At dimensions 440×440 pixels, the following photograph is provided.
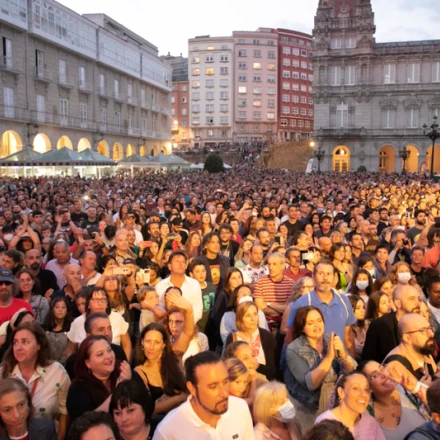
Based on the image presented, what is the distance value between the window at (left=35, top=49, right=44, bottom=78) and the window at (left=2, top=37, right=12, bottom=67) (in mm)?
3606

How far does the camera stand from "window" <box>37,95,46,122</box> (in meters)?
42.8

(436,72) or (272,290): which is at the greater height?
(436,72)

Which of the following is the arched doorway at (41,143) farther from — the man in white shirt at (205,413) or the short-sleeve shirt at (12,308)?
the man in white shirt at (205,413)

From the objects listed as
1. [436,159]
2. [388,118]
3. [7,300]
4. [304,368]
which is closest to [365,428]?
[304,368]

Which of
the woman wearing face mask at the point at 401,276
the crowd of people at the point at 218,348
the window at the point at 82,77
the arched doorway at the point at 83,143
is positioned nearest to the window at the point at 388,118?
the arched doorway at the point at 83,143

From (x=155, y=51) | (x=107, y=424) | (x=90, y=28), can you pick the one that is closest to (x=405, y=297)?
(x=107, y=424)

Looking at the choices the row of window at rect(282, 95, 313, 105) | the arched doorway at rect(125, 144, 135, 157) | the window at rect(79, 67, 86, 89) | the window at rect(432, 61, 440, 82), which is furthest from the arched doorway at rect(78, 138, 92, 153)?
the row of window at rect(282, 95, 313, 105)

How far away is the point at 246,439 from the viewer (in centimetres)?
359

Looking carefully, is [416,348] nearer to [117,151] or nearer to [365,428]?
[365,428]

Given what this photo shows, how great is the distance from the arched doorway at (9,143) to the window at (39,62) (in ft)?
16.7

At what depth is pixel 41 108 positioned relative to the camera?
142 ft

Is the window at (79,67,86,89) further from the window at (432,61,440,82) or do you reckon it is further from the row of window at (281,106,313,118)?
the row of window at (281,106,313,118)

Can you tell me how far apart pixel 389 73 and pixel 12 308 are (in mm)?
58607

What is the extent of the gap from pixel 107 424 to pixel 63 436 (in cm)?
114
